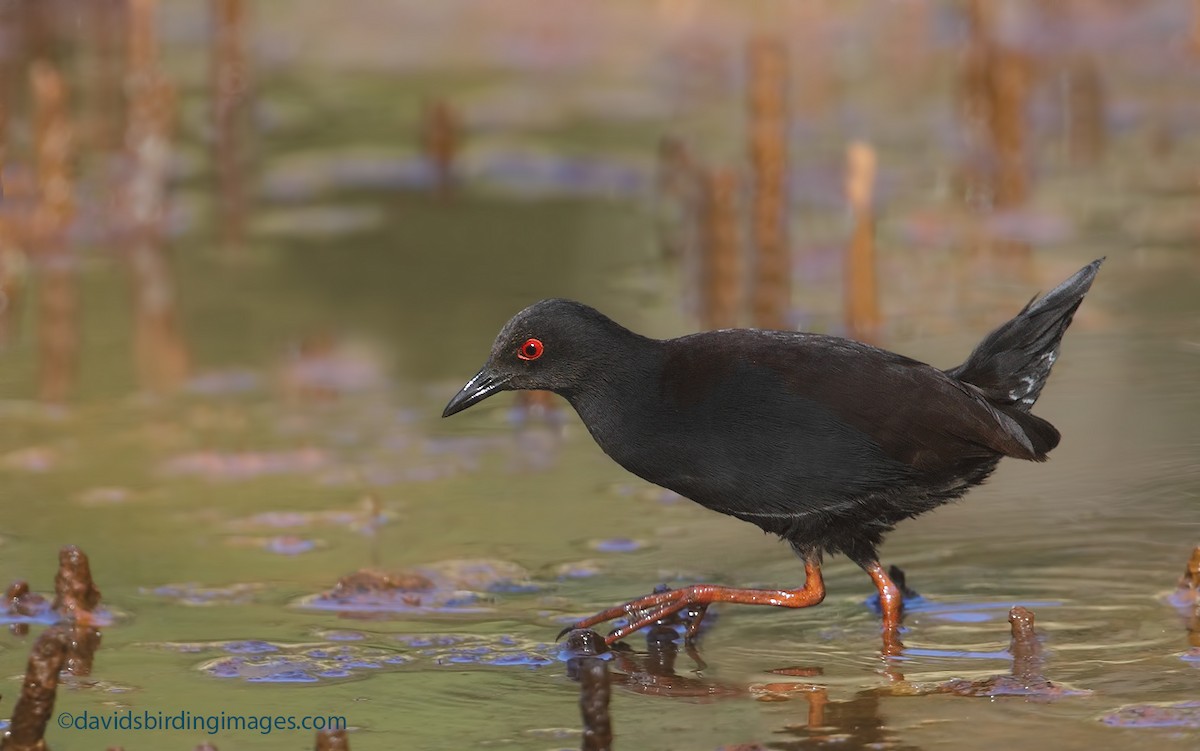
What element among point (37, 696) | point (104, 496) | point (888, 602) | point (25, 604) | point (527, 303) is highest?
Result: point (527, 303)

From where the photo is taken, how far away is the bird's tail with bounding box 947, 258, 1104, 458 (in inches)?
230

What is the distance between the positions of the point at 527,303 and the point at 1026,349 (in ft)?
12.4

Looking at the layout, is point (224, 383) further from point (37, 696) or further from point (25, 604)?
point (37, 696)

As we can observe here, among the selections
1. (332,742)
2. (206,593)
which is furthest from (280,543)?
(332,742)

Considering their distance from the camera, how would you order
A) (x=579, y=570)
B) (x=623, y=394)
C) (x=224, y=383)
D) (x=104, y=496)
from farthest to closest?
(x=224, y=383)
(x=104, y=496)
(x=579, y=570)
(x=623, y=394)

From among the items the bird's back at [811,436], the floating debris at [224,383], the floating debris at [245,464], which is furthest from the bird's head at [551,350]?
the floating debris at [224,383]

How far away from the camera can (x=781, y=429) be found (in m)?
5.45

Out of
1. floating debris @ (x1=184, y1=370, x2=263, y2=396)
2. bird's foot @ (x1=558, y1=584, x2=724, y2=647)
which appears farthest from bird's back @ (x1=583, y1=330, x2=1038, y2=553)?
floating debris @ (x1=184, y1=370, x2=263, y2=396)

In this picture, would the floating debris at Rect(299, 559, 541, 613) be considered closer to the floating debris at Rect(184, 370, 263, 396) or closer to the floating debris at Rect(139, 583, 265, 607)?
the floating debris at Rect(139, 583, 265, 607)

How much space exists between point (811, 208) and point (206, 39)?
7313 mm

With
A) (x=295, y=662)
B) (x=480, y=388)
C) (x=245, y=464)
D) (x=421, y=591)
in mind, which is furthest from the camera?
(x=245, y=464)

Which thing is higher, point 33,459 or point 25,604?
point 33,459

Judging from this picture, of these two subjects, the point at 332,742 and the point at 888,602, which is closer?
the point at 332,742

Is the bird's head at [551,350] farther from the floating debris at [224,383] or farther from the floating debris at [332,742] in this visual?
the floating debris at [224,383]
